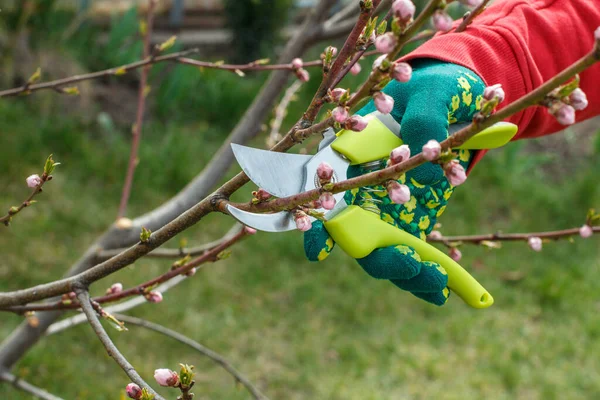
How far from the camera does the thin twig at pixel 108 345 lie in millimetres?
604

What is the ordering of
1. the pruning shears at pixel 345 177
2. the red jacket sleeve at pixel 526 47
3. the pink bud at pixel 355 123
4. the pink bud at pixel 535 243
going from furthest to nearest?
the pink bud at pixel 535 243 < the red jacket sleeve at pixel 526 47 < the pruning shears at pixel 345 177 < the pink bud at pixel 355 123

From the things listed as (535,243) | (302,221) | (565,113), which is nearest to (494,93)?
Result: (565,113)

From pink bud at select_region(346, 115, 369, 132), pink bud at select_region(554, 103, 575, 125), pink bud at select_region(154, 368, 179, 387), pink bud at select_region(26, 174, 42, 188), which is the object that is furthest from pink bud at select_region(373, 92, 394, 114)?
pink bud at select_region(26, 174, 42, 188)

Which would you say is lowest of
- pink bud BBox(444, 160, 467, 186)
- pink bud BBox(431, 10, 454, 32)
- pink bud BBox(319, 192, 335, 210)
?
pink bud BBox(444, 160, 467, 186)

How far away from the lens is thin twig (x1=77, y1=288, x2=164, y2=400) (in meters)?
0.60

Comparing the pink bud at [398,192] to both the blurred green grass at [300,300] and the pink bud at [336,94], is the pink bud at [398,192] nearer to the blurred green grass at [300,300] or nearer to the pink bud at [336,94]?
the pink bud at [336,94]

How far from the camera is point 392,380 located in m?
2.26

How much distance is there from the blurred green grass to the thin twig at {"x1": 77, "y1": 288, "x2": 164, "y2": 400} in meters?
1.26

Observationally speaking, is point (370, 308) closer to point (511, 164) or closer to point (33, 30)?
point (511, 164)

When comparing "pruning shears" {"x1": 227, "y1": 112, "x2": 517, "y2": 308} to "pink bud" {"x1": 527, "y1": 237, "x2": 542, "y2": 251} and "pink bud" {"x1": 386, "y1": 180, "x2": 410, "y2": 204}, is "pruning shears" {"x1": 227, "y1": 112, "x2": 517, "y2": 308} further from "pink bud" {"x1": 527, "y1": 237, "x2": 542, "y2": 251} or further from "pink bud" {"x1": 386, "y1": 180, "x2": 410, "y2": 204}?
"pink bud" {"x1": 527, "y1": 237, "x2": 542, "y2": 251}

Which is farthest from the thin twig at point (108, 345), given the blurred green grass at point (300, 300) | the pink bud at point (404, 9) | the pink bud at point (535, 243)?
the blurred green grass at point (300, 300)

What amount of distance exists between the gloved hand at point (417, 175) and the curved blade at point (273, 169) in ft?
0.20

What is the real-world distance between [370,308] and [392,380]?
1.16 ft

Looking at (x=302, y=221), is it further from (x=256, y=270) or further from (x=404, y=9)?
(x=256, y=270)
